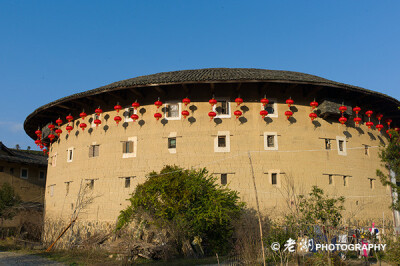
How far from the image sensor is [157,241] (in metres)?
14.6

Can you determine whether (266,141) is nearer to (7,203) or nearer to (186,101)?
(186,101)

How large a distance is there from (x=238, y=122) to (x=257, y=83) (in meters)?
2.24

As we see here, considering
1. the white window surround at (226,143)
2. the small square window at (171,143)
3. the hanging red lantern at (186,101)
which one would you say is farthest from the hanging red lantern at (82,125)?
the white window surround at (226,143)

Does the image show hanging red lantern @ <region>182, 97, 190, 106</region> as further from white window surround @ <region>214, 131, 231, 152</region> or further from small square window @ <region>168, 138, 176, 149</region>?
white window surround @ <region>214, 131, 231, 152</region>

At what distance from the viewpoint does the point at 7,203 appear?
24.2 metres

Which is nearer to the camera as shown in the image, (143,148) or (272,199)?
(272,199)

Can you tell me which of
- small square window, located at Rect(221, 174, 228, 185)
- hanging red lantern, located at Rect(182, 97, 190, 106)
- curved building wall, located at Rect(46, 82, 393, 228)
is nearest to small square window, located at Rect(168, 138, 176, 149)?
curved building wall, located at Rect(46, 82, 393, 228)

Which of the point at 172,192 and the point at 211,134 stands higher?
the point at 211,134

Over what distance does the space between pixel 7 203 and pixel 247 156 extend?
17371mm

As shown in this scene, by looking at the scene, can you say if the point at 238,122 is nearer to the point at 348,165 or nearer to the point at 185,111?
the point at 185,111

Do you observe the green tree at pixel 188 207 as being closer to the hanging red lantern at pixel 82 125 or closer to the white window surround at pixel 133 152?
the white window surround at pixel 133 152

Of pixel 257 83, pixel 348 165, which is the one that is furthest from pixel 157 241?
pixel 348 165

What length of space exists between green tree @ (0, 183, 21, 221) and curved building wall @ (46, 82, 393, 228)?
7.97 m

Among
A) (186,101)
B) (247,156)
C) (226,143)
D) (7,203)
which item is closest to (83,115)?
(186,101)
